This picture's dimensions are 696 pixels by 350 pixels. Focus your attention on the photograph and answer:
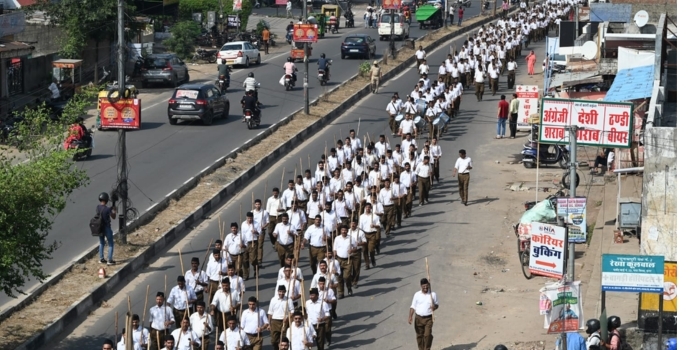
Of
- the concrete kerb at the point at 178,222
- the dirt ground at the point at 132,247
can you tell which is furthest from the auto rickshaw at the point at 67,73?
the dirt ground at the point at 132,247

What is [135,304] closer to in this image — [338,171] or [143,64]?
[338,171]

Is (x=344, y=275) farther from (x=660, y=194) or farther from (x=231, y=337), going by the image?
(x=660, y=194)

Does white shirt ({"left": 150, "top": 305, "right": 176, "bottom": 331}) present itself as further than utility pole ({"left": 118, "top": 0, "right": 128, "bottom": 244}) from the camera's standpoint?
No

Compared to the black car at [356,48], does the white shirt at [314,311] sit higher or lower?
lower

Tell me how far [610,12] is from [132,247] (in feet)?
73.1

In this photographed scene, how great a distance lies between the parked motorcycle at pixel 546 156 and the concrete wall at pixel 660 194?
31.2 ft

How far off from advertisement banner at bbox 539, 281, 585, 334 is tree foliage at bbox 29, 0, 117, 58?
1109 inches

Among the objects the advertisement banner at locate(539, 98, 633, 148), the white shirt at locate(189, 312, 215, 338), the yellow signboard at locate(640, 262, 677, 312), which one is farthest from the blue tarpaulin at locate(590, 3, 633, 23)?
the white shirt at locate(189, 312, 215, 338)

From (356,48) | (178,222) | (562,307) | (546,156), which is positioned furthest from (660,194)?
(356,48)

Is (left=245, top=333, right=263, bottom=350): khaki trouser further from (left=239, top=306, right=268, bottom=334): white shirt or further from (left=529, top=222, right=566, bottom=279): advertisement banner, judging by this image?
(left=529, top=222, right=566, bottom=279): advertisement banner

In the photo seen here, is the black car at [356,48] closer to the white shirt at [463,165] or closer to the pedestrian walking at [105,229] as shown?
the white shirt at [463,165]

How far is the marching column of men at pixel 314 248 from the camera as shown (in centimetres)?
1695

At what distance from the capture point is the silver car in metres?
40.9

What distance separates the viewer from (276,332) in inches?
684
